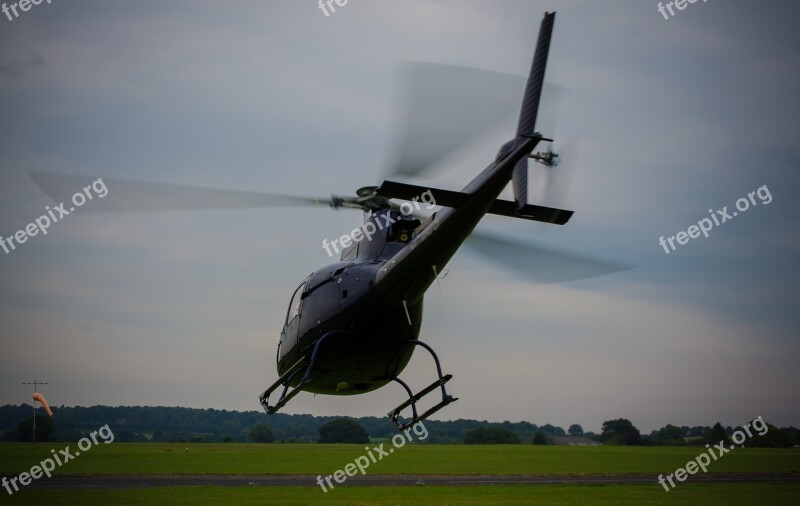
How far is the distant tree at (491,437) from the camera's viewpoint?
436ft

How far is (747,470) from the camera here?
7156 centimetres

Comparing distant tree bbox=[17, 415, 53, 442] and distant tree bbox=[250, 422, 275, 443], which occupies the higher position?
distant tree bbox=[17, 415, 53, 442]

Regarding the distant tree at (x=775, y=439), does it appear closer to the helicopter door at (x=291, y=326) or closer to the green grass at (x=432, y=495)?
the green grass at (x=432, y=495)

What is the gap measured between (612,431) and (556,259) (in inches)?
5453

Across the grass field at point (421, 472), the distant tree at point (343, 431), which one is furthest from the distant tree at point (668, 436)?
the distant tree at point (343, 431)

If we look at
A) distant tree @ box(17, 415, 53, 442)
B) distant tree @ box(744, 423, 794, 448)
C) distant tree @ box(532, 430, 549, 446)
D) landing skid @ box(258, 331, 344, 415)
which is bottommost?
distant tree @ box(744, 423, 794, 448)

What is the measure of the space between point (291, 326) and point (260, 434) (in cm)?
12458

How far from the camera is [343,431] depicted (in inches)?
4843

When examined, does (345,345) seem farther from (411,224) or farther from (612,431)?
(612,431)

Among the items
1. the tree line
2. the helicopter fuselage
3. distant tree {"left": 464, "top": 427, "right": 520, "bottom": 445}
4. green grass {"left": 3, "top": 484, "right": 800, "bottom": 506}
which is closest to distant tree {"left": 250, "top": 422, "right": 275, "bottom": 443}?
the tree line

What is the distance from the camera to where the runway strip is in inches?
2098

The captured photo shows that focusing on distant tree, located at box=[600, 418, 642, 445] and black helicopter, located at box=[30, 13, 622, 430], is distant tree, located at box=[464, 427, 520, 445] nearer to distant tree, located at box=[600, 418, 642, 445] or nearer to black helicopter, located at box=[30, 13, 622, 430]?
distant tree, located at box=[600, 418, 642, 445]

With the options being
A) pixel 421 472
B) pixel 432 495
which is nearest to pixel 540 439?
pixel 421 472

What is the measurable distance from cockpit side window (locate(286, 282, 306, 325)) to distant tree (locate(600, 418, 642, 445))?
440 ft
